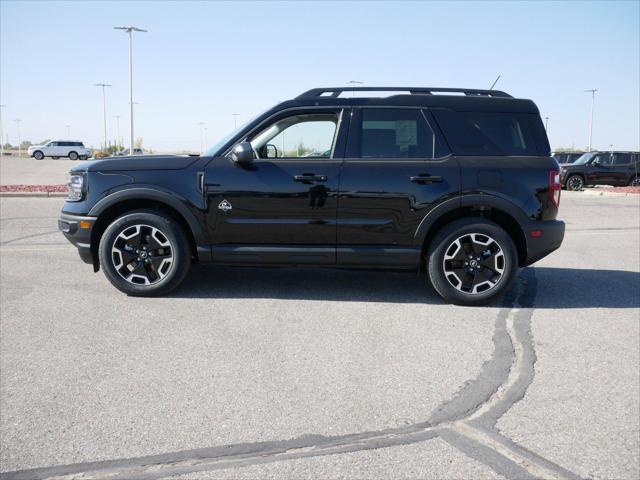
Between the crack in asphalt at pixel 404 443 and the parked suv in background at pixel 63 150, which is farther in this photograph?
the parked suv in background at pixel 63 150

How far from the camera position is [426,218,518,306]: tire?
18.6 feet

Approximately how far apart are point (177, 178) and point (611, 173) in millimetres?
25059

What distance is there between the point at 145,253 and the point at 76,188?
94cm

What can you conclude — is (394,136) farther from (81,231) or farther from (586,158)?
(586,158)

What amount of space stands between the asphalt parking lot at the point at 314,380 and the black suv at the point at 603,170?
21.1 m

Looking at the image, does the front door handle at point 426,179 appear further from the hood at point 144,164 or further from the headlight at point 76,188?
the headlight at point 76,188

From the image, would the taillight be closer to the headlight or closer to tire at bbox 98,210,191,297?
tire at bbox 98,210,191,297

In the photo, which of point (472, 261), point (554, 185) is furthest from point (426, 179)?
point (554, 185)

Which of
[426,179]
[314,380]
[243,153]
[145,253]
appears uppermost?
[243,153]

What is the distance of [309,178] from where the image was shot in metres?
5.71

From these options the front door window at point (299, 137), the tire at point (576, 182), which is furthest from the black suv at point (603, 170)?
the front door window at point (299, 137)

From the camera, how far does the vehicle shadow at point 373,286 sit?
597 centimetres

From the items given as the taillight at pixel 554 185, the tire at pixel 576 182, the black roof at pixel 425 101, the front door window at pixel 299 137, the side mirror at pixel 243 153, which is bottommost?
the tire at pixel 576 182

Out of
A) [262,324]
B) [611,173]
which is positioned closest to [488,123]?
[262,324]
